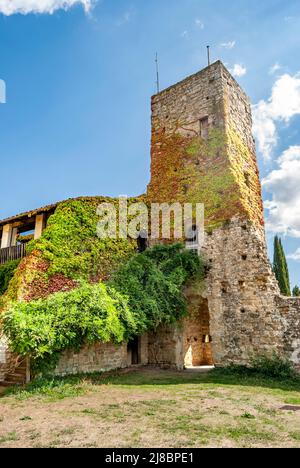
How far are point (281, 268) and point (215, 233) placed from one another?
15.8 metres

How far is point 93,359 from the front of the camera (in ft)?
36.1

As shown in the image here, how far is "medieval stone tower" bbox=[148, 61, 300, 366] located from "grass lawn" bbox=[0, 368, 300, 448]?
1.84m

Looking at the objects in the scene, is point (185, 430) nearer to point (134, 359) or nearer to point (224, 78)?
point (134, 359)

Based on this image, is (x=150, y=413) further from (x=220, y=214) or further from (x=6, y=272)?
(x=6, y=272)

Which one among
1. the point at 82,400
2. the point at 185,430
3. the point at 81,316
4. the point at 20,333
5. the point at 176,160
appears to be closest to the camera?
the point at 185,430

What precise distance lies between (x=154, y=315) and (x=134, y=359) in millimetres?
2949

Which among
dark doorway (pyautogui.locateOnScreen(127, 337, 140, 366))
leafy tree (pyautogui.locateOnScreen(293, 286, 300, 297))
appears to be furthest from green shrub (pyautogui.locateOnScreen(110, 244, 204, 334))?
leafy tree (pyautogui.locateOnScreen(293, 286, 300, 297))

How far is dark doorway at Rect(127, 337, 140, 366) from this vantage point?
521 inches

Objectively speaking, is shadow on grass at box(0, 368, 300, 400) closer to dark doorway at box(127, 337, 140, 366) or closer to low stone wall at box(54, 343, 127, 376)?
low stone wall at box(54, 343, 127, 376)

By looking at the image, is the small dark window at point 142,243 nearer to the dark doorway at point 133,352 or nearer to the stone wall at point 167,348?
the stone wall at point 167,348

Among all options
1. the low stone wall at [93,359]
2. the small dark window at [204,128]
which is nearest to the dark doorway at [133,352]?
the low stone wall at [93,359]

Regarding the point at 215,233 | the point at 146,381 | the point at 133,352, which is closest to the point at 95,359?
the point at 146,381

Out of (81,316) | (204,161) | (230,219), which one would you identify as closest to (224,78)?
(204,161)

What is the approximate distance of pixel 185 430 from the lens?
5277 millimetres
